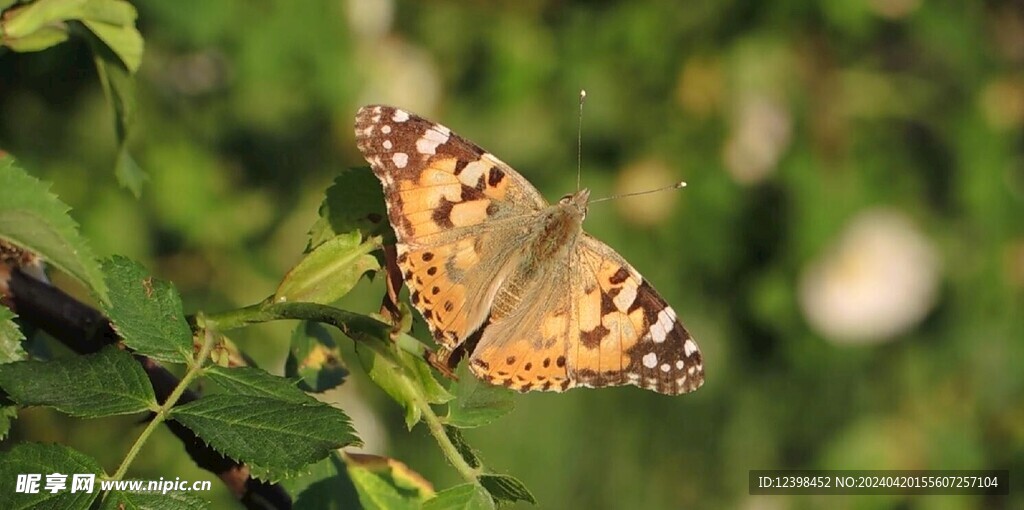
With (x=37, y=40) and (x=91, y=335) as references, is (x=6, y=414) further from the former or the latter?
(x=37, y=40)

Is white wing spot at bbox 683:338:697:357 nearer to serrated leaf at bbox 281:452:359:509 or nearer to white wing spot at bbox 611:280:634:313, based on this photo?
white wing spot at bbox 611:280:634:313

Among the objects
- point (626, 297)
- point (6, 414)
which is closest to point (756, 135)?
point (626, 297)

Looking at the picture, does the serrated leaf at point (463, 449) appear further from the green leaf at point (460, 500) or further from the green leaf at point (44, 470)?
the green leaf at point (44, 470)

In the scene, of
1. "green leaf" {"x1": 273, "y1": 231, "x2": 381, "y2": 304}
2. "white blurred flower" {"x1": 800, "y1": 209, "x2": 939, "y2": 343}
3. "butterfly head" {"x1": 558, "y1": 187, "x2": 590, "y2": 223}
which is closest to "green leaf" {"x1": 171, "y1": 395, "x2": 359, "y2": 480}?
"green leaf" {"x1": 273, "y1": 231, "x2": 381, "y2": 304}

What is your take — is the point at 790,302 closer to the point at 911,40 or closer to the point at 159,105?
the point at 911,40

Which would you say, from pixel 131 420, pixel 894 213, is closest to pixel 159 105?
pixel 131 420
